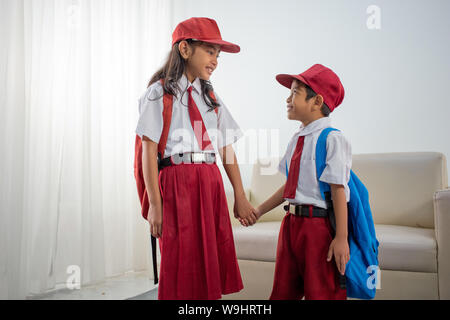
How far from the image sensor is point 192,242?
3.40ft

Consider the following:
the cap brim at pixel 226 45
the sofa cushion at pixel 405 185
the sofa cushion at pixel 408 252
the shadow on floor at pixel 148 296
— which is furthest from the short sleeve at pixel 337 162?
the shadow on floor at pixel 148 296

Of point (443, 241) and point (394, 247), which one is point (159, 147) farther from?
point (443, 241)

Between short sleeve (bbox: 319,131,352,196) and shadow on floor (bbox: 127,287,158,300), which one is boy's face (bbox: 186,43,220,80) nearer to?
short sleeve (bbox: 319,131,352,196)

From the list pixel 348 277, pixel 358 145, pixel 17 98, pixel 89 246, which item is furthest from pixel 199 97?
pixel 358 145

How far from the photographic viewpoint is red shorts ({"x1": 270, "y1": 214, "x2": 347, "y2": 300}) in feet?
3.21

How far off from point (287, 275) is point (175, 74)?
697mm

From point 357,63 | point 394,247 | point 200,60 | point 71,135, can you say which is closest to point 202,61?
point 200,60

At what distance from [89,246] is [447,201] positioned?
1.88 metres

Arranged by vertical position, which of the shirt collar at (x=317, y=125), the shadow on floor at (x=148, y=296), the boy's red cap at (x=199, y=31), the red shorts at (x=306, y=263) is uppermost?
the boy's red cap at (x=199, y=31)

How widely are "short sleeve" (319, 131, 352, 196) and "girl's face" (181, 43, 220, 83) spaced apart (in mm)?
431

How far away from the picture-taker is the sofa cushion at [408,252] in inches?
60.7

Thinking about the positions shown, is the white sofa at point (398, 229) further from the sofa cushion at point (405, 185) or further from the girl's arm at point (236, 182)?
the girl's arm at point (236, 182)

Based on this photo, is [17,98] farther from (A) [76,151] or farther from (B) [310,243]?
(B) [310,243]
